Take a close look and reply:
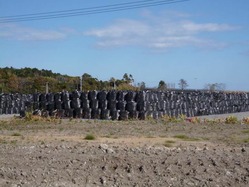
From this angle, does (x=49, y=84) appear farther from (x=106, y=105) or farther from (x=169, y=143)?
(x=169, y=143)

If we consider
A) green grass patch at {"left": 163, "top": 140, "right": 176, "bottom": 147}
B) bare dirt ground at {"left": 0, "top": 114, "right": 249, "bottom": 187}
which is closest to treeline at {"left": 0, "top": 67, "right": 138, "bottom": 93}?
green grass patch at {"left": 163, "top": 140, "right": 176, "bottom": 147}

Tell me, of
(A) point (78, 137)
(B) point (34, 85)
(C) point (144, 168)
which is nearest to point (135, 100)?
(A) point (78, 137)

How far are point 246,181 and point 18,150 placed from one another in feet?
17.1

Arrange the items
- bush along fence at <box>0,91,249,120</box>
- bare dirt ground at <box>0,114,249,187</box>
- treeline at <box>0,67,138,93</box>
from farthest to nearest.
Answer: treeline at <box>0,67,138,93</box> → bush along fence at <box>0,91,249,120</box> → bare dirt ground at <box>0,114,249,187</box>

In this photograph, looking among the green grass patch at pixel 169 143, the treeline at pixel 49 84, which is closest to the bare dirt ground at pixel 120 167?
the green grass patch at pixel 169 143

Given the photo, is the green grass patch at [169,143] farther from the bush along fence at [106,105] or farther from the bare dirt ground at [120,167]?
the bush along fence at [106,105]

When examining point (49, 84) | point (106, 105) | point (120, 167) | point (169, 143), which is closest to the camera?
point (120, 167)

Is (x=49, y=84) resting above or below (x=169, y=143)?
Answer: above

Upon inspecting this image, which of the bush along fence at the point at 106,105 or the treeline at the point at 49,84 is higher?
the treeline at the point at 49,84

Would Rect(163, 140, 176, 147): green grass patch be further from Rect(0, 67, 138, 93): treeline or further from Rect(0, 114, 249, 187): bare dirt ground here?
Rect(0, 67, 138, 93): treeline

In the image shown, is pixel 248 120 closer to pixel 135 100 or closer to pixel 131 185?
A: pixel 135 100

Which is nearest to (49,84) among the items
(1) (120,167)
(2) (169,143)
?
(2) (169,143)

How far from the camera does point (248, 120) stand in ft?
79.2

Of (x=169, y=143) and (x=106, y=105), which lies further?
(x=106, y=105)
